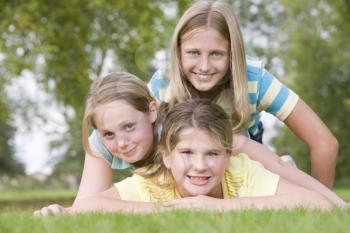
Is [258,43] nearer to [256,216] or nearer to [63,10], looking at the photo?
[63,10]

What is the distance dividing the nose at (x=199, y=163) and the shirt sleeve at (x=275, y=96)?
3.88 ft

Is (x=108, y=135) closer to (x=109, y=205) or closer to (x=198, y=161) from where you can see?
(x=109, y=205)

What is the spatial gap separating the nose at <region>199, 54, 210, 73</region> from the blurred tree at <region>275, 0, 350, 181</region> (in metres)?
26.1

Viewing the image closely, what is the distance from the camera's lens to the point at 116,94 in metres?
4.71

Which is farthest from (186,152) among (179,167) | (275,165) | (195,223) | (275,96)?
(195,223)

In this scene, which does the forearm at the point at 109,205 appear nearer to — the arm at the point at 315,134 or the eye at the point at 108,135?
the eye at the point at 108,135

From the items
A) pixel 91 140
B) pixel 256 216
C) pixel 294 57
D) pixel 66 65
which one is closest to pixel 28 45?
pixel 66 65

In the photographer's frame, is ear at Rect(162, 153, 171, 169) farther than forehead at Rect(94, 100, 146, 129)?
No

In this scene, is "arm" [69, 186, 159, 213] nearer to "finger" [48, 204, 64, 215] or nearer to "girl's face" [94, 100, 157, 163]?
"finger" [48, 204, 64, 215]

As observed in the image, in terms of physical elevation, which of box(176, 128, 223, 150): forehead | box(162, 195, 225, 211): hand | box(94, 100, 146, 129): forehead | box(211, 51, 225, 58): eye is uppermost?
box(211, 51, 225, 58): eye

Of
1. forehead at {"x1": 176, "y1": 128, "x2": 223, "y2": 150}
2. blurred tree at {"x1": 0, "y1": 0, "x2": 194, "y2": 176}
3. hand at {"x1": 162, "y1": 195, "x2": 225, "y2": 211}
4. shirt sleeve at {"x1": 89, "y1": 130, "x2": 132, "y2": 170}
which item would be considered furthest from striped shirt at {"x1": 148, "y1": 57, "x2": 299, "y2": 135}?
blurred tree at {"x1": 0, "y1": 0, "x2": 194, "y2": 176}

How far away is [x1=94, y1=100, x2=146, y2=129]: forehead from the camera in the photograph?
4613 mm

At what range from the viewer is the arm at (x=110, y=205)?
161 inches

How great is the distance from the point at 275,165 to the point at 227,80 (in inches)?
28.7
